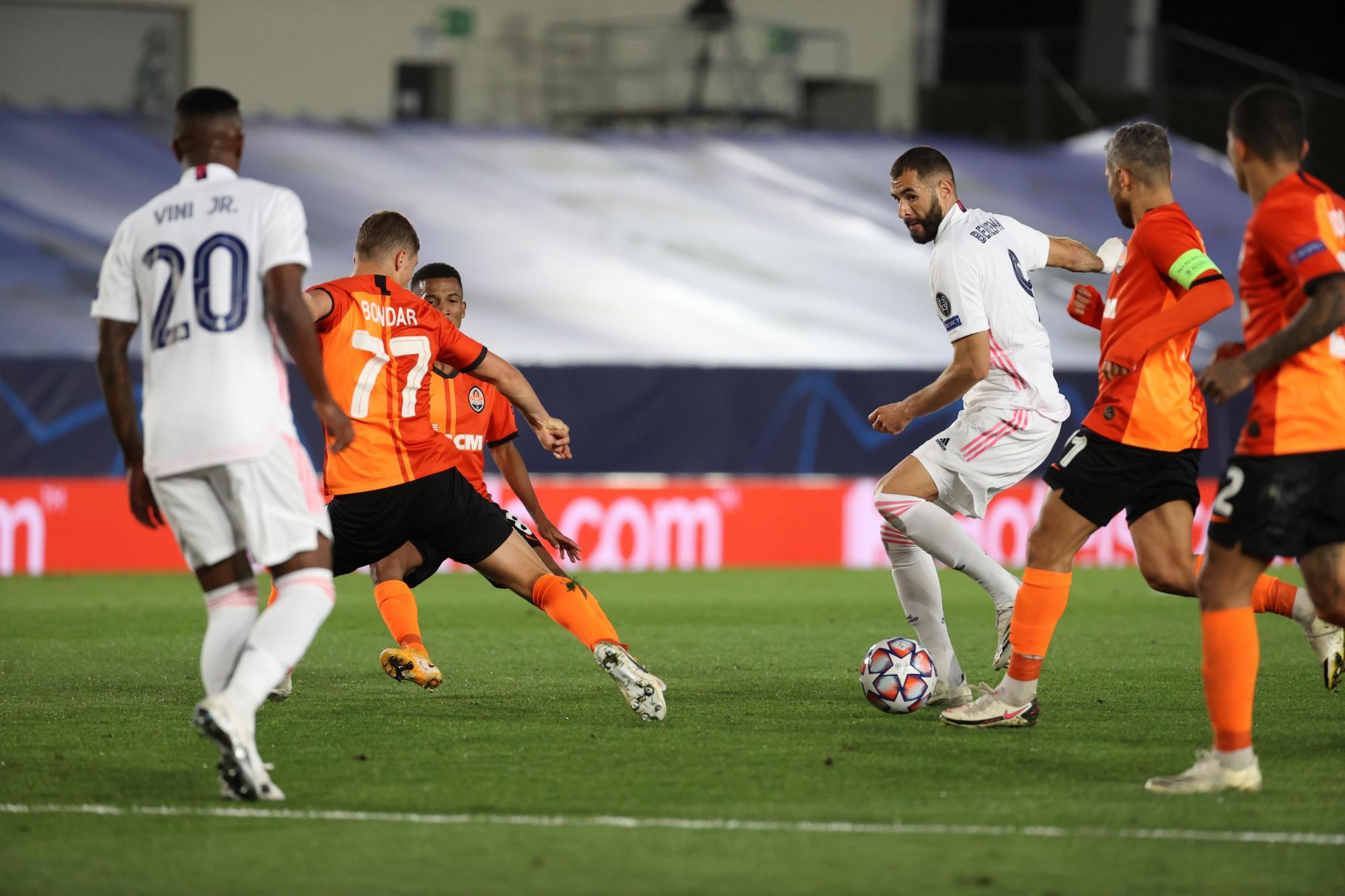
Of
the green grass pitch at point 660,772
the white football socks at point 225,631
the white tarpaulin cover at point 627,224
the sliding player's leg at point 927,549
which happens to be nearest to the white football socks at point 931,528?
the sliding player's leg at point 927,549

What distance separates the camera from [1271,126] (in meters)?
4.90

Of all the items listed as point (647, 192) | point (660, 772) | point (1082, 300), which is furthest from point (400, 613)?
point (647, 192)

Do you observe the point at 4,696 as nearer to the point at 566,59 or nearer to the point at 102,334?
the point at 102,334

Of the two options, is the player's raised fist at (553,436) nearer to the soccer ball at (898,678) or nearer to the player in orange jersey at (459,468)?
the player in orange jersey at (459,468)

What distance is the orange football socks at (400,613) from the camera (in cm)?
729

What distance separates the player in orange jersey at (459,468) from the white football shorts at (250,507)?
1.97 meters

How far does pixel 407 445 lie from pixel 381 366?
1.03 ft

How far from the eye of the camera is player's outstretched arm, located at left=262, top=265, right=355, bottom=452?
4.85 meters

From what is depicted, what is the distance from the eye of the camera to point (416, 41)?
22766 millimetres

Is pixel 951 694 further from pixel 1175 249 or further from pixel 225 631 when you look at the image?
pixel 225 631

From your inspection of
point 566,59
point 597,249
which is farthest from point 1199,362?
point 566,59

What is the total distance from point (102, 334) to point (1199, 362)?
1509 centimetres

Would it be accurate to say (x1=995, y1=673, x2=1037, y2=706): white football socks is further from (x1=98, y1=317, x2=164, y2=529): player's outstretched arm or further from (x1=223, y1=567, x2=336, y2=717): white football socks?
(x1=98, y1=317, x2=164, y2=529): player's outstretched arm

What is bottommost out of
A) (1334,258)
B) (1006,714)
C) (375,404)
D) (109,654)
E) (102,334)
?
(109,654)
